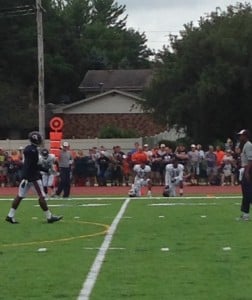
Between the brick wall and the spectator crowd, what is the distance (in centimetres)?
3112

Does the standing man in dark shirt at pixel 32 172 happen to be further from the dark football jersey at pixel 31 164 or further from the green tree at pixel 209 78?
the green tree at pixel 209 78

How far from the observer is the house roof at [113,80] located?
90.3 m

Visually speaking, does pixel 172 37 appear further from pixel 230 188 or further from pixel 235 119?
pixel 230 188

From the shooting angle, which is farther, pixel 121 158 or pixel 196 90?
pixel 196 90

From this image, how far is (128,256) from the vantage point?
14.3m

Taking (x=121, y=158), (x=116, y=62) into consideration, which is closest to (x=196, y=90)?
(x=121, y=158)

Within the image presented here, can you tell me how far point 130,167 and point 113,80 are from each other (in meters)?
51.3

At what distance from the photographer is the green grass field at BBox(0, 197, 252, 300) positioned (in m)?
11.2

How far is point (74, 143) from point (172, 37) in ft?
30.3

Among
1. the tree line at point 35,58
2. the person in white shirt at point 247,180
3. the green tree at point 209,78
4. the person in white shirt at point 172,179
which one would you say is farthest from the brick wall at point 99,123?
the person in white shirt at point 247,180

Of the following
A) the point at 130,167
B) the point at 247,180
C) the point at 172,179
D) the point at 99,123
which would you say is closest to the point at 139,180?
the point at 172,179

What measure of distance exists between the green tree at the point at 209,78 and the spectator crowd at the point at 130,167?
10.4m

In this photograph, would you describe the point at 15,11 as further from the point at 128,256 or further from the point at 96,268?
the point at 96,268

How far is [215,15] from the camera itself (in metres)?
56.4
